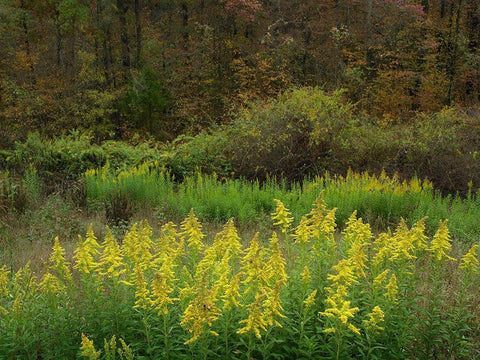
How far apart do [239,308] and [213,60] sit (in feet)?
53.1

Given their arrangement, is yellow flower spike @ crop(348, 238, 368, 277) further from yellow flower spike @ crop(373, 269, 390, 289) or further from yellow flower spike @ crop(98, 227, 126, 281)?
yellow flower spike @ crop(98, 227, 126, 281)

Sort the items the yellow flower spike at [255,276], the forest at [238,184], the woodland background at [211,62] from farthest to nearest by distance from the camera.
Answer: the woodland background at [211,62]
the forest at [238,184]
the yellow flower spike at [255,276]

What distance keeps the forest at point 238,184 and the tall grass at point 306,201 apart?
0.12ft

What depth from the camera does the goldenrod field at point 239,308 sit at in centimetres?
301

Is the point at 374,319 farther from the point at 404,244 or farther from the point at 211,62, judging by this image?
the point at 211,62

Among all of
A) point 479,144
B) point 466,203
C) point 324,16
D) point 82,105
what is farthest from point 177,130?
point 466,203

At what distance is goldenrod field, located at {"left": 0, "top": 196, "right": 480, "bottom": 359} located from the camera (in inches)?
A: 119

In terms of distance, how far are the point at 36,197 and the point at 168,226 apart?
17.8ft

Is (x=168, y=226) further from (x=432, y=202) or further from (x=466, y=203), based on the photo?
(x=466, y=203)

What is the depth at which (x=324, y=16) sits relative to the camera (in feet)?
60.8

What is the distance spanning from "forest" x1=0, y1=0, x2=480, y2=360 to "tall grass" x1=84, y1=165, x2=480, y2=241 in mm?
38

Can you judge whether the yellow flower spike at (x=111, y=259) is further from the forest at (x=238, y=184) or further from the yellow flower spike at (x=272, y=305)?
the yellow flower spike at (x=272, y=305)

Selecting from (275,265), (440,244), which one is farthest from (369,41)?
(275,265)

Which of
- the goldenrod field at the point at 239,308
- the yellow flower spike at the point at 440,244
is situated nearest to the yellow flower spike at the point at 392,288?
the goldenrod field at the point at 239,308
